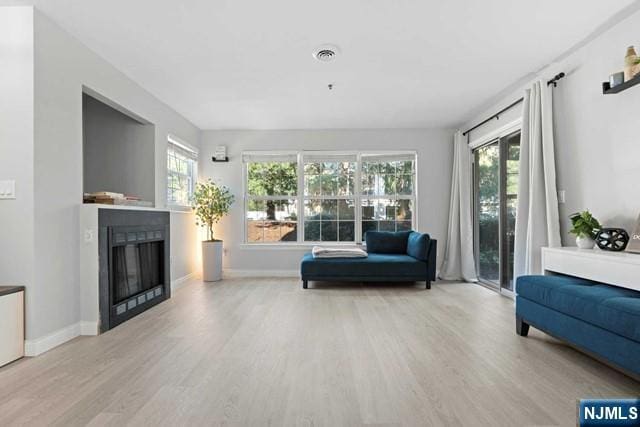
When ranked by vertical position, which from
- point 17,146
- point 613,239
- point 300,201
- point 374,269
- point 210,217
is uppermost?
point 17,146

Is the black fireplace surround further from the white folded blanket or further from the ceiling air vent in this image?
the ceiling air vent

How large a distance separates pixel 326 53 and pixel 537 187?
95.2 inches

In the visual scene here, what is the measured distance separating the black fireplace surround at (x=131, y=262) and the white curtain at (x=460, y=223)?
→ 423 cm

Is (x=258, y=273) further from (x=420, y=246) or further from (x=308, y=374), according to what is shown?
(x=308, y=374)

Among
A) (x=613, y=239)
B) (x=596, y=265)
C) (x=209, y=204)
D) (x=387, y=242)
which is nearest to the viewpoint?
(x=596, y=265)

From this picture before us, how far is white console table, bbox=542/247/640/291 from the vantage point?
2.25m

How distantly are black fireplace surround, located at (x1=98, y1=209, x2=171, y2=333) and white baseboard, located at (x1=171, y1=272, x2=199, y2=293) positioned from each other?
1.74 feet

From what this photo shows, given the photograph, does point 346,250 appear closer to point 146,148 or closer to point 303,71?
point 303,71

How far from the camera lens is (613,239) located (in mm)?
2676

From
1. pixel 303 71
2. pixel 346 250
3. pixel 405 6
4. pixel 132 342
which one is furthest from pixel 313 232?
pixel 405 6

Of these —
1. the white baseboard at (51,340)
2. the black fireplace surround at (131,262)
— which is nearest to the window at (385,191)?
the black fireplace surround at (131,262)

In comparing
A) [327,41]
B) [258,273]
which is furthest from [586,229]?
[258,273]

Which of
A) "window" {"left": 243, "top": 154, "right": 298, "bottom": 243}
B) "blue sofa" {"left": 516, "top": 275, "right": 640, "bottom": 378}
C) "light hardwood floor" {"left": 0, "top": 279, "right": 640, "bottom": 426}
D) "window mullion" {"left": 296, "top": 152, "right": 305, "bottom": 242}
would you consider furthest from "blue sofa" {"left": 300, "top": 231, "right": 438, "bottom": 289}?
"blue sofa" {"left": 516, "top": 275, "right": 640, "bottom": 378}

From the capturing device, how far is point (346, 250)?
5.25 m
